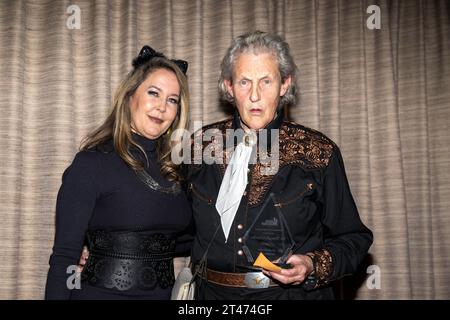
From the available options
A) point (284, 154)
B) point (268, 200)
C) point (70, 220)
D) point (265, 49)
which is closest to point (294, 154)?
point (284, 154)

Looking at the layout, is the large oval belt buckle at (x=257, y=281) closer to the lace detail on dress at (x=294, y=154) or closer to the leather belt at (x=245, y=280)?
the leather belt at (x=245, y=280)

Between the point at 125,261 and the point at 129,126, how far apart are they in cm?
56

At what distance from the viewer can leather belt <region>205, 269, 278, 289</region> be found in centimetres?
159

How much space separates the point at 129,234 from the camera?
1.66 metres

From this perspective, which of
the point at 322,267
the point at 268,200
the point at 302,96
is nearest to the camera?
the point at 322,267

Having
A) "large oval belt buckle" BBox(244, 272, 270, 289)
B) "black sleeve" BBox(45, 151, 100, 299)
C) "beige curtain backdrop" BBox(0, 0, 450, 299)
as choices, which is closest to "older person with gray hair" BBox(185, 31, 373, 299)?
"large oval belt buckle" BBox(244, 272, 270, 289)

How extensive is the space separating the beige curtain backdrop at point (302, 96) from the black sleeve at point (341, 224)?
946 mm

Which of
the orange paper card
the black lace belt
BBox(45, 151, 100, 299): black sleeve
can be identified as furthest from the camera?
the black lace belt

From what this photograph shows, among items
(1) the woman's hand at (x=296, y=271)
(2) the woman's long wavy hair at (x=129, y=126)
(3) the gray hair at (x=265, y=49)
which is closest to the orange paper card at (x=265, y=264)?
(1) the woman's hand at (x=296, y=271)

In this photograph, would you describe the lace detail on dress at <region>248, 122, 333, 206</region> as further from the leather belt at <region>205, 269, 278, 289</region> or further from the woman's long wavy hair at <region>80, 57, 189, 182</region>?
the woman's long wavy hair at <region>80, 57, 189, 182</region>

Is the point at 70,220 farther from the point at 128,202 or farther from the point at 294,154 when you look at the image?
the point at 294,154

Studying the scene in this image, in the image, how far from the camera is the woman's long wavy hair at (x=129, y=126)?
1.76 meters

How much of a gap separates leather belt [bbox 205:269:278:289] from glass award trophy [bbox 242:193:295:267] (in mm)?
60

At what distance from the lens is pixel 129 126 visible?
182cm
